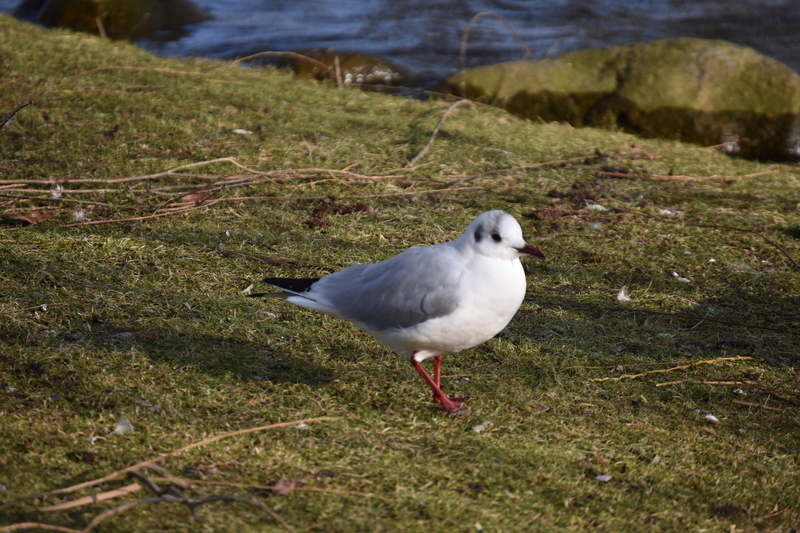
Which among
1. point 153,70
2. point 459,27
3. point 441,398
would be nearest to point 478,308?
point 441,398

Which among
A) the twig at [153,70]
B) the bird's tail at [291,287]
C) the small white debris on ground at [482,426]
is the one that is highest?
the twig at [153,70]

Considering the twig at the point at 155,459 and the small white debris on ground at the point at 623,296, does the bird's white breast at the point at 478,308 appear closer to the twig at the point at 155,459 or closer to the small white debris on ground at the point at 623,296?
the twig at the point at 155,459

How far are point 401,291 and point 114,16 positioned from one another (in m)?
9.71

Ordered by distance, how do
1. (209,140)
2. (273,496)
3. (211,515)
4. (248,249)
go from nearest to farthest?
1. (211,515)
2. (273,496)
3. (248,249)
4. (209,140)

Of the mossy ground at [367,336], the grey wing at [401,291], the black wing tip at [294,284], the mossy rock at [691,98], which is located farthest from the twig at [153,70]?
the grey wing at [401,291]

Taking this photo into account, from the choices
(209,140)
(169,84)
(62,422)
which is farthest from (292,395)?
(169,84)

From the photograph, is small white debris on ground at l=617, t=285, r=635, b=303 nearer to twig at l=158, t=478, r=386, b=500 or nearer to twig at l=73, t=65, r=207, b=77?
twig at l=158, t=478, r=386, b=500

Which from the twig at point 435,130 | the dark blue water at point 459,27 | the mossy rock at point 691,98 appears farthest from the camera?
the dark blue water at point 459,27

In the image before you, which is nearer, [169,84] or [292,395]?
[292,395]

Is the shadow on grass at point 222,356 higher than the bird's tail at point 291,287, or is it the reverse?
the bird's tail at point 291,287

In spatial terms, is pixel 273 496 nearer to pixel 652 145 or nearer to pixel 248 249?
pixel 248 249

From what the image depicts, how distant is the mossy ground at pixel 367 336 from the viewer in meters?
2.29

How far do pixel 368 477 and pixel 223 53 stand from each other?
966 centimetres

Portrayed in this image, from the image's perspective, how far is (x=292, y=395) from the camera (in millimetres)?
2771
